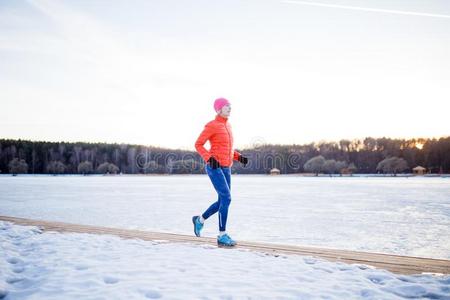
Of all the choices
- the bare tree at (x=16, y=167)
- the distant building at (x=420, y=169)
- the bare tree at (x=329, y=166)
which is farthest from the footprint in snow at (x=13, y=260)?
the distant building at (x=420, y=169)

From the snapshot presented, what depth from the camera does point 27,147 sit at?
89875 millimetres

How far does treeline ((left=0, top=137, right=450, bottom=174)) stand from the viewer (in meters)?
84.8

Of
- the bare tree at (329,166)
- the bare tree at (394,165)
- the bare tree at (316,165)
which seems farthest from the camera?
the bare tree at (316,165)

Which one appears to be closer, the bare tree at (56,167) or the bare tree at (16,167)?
the bare tree at (16,167)

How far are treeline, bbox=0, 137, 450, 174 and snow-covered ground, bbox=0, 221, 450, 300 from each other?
282 feet

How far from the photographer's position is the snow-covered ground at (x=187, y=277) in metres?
2.35

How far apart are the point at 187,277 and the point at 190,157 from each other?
364ft

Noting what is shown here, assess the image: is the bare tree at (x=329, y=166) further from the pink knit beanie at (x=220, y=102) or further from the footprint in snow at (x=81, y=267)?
the footprint in snow at (x=81, y=267)

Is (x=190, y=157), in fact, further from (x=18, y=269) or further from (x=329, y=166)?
(x=18, y=269)

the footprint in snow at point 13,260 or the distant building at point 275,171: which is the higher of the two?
the footprint in snow at point 13,260

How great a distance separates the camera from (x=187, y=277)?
2.66 meters

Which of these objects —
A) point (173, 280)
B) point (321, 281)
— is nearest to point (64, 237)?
→ point (173, 280)

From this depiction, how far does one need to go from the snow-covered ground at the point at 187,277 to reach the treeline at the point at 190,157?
8592 centimetres

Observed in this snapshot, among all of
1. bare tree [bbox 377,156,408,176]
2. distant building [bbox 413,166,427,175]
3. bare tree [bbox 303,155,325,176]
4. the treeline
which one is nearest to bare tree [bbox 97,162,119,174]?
the treeline
